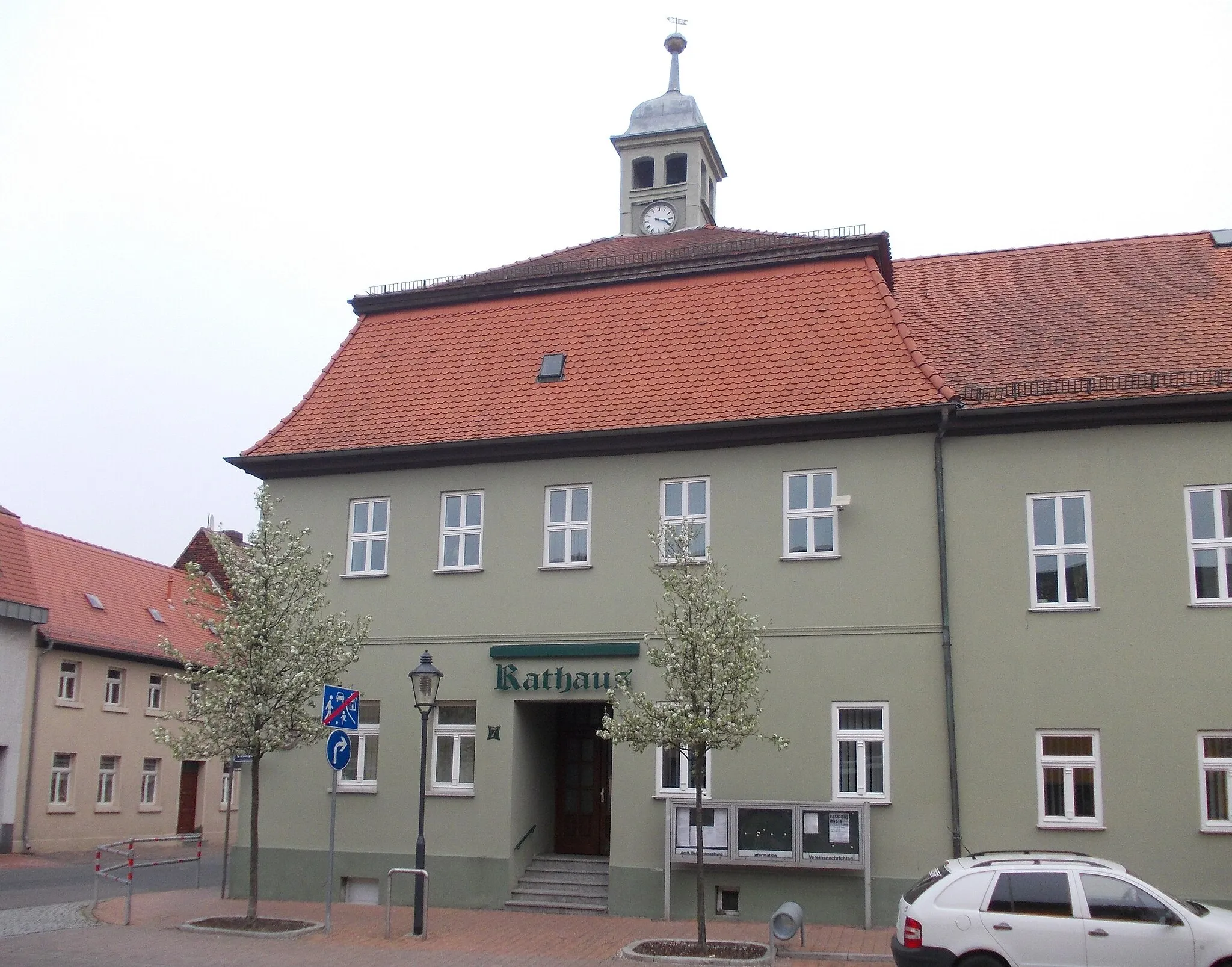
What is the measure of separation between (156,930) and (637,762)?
281 inches

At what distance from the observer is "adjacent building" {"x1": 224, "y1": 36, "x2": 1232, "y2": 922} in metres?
17.2

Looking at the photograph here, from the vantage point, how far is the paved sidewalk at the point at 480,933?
51.4 ft

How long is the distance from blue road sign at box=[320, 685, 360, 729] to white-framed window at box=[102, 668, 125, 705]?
21.4 metres

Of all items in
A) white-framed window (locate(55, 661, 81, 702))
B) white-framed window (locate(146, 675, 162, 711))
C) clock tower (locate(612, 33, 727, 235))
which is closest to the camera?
clock tower (locate(612, 33, 727, 235))

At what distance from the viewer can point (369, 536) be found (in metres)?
21.4

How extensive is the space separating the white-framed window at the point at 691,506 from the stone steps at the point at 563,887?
5079 millimetres

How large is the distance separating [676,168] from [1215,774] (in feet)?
59.7

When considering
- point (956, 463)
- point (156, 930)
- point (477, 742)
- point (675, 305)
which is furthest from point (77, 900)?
point (956, 463)

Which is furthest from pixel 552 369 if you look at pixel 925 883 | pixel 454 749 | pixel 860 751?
pixel 925 883

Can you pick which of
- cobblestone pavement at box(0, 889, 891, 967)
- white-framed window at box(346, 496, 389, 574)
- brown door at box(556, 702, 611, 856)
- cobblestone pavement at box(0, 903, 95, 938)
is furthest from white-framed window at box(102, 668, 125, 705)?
brown door at box(556, 702, 611, 856)

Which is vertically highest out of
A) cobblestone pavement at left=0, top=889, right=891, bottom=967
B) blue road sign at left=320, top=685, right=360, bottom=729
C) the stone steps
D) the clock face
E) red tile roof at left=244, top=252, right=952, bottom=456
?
the clock face

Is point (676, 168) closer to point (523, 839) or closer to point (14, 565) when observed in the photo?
point (523, 839)

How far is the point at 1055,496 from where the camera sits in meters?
17.9

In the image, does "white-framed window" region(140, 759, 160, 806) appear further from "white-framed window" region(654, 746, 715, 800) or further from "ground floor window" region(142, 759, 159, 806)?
"white-framed window" region(654, 746, 715, 800)
